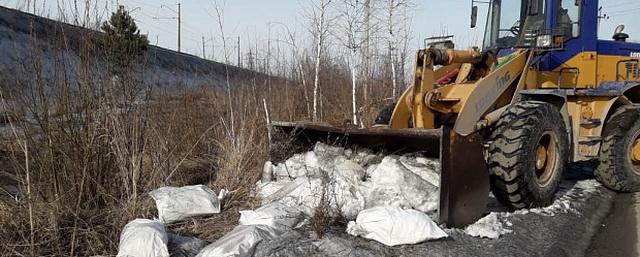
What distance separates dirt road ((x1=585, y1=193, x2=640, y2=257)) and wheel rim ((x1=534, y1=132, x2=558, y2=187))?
27.3 inches

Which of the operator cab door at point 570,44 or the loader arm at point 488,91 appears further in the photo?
the operator cab door at point 570,44

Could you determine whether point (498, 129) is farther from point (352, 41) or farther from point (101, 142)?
point (352, 41)

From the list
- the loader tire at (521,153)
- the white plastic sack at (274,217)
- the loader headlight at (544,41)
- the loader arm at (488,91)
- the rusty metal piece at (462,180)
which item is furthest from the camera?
the loader headlight at (544,41)

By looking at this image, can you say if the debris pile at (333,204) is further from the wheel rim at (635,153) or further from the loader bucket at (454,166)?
the wheel rim at (635,153)

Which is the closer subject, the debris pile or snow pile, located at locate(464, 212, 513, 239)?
the debris pile

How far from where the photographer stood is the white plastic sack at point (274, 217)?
3.98 meters

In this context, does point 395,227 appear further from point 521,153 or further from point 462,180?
point 521,153

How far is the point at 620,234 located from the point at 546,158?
40.6 inches

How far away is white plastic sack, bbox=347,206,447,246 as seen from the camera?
3.81 m

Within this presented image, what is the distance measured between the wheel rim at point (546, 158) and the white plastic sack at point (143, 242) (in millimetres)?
3796

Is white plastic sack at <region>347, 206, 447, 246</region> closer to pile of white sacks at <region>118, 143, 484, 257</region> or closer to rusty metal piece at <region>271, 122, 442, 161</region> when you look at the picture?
pile of white sacks at <region>118, 143, 484, 257</region>

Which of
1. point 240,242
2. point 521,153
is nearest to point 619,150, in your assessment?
point 521,153

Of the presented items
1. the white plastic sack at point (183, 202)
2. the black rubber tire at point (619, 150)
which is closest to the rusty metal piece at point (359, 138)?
the white plastic sack at point (183, 202)

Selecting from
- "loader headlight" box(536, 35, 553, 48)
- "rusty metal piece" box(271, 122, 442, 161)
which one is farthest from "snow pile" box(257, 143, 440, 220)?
"loader headlight" box(536, 35, 553, 48)
